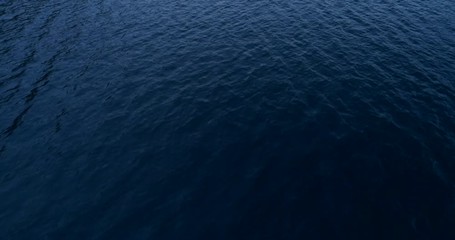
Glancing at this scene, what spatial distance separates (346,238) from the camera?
25.1 meters

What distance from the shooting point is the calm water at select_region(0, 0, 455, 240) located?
27109 mm

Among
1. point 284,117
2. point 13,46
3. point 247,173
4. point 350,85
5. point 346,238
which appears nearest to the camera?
point 346,238

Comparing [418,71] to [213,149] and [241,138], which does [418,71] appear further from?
[213,149]

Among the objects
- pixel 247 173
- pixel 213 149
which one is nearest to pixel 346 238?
pixel 247 173

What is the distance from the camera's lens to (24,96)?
4225 centimetres

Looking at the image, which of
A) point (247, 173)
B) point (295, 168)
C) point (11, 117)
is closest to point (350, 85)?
point (295, 168)

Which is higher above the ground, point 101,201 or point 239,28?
point 239,28

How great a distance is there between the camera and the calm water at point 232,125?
88.9 feet

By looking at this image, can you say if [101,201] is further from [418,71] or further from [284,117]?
[418,71]

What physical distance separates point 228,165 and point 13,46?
44758 millimetres

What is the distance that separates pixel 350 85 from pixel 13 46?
5345cm

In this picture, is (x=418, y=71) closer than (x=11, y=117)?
No

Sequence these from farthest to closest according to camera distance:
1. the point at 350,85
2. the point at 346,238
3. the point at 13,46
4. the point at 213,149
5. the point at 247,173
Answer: the point at 13,46
the point at 350,85
the point at 213,149
the point at 247,173
the point at 346,238

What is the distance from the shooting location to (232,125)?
3631 centimetres
